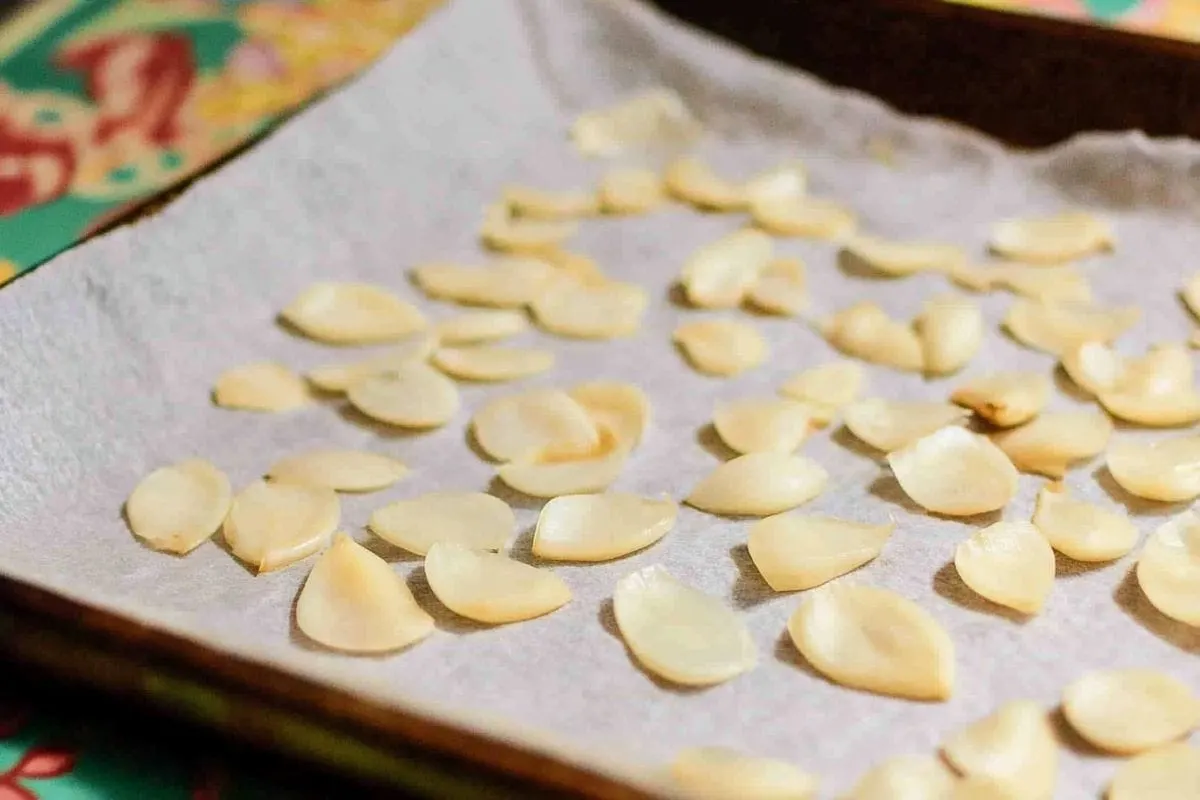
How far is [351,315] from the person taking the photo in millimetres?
505

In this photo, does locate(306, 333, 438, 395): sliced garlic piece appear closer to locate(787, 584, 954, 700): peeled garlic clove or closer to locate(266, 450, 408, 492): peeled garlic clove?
locate(266, 450, 408, 492): peeled garlic clove

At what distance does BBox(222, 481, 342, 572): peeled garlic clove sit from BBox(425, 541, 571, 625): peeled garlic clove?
0.14ft

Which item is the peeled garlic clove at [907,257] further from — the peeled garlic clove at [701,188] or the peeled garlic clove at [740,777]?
the peeled garlic clove at [740,777]

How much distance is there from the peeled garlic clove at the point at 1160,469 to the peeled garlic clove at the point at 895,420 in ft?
0.18

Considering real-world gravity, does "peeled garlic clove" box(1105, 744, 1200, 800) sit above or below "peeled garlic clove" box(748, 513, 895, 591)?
below

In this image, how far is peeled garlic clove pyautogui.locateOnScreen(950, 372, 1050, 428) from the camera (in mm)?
419

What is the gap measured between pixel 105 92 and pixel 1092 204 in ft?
1.72

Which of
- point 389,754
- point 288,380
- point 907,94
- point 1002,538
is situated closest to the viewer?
point 389,754

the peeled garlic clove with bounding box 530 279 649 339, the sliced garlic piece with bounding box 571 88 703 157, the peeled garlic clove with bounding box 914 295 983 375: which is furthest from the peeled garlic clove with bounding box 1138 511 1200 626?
the sliced garlic piece with bounding box 571 88 703 157

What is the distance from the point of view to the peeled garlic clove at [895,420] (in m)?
0.42

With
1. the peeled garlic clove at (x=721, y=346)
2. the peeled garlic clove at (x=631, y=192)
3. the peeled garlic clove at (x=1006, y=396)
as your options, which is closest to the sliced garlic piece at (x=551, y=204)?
the peeled garlic clove at (x=631, y=192)

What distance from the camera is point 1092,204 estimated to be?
562 mm

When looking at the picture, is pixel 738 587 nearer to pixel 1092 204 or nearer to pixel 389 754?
pixel 389 754

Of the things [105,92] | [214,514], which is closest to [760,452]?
[214,514]
